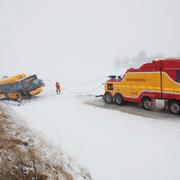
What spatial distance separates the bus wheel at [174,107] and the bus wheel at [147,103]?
1.49 metres

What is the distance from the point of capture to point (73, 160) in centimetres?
678

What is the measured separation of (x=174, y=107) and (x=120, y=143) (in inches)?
233

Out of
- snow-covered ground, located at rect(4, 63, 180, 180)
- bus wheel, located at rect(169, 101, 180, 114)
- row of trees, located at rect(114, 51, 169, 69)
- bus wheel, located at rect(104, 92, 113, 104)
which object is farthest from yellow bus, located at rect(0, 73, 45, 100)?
row of trees, located at rect(114, 51, 169, 69)

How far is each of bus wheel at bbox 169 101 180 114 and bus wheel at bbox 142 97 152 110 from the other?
4.88 feet

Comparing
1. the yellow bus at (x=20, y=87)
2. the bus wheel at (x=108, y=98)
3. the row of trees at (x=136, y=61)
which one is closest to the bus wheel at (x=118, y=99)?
the bus wheel at (x=108, y=98)

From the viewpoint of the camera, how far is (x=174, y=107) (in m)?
12.7

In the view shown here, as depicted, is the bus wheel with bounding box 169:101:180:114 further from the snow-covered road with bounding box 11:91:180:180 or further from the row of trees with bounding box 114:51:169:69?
the row of trees with bounding box 114:51:169:69

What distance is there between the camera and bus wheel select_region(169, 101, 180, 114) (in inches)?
495

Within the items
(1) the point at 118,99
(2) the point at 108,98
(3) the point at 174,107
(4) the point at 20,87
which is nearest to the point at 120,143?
(3) the point at 174,107

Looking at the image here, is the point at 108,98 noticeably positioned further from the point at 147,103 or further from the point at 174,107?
the point at 174,107

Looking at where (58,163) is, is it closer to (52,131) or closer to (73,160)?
(73,160)

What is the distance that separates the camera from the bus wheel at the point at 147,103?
14091mm

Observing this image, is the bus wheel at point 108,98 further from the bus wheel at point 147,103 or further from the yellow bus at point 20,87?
the yellow bus at point 20,87

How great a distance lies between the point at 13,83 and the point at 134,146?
18261 mm
